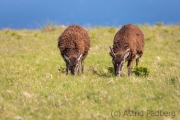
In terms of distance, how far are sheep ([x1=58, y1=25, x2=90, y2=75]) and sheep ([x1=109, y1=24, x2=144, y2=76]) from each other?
1.48 metres

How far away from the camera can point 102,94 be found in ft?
30.6

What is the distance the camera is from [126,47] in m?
14.1

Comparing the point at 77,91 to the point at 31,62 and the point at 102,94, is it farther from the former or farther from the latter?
the point at 31,62

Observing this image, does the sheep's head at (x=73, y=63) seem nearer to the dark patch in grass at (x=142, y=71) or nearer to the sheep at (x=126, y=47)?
the sheep at (x=126, y=47)

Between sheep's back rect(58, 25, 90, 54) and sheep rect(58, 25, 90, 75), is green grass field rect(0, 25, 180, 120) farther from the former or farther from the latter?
sheep's back rect(58, 25, 90, 54)

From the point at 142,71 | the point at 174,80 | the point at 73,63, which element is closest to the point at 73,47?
the point at 73,63

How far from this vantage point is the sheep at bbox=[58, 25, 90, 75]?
1382cm

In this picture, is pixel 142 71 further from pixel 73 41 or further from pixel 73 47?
pixel 73 41

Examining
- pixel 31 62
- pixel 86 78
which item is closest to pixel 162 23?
pixel 31 62

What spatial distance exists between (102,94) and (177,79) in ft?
9.29

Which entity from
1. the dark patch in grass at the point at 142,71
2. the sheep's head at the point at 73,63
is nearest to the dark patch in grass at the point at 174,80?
the dark patch in grass at the point at 142,71

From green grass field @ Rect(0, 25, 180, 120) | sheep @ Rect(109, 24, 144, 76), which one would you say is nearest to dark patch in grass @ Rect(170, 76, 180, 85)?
green grass field @ Rect(0, 25, 180, 120)

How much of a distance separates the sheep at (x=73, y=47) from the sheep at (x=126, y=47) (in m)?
1.48

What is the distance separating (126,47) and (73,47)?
90.9 inches
